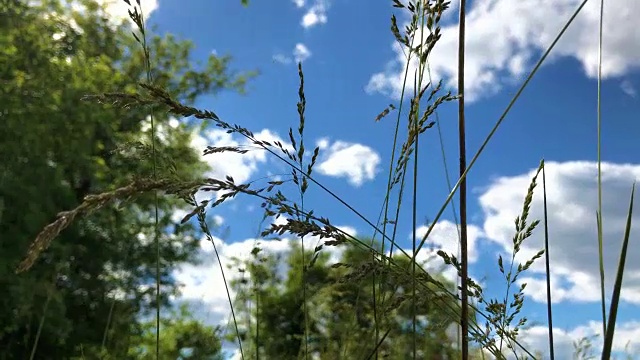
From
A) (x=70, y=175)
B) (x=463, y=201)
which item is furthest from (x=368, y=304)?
(x=70, y=175)

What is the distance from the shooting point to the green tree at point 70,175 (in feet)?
40.1

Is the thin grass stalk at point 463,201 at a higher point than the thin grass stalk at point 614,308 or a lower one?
higher

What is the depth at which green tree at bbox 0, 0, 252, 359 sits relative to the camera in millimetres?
12227

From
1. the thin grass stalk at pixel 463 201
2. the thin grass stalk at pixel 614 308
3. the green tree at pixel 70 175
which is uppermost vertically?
the green tree at pixel 70 175

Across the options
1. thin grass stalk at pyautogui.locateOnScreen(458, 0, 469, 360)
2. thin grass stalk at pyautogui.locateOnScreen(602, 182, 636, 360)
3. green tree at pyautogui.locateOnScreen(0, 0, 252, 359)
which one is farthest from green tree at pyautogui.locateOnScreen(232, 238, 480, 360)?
green tree at pyautogui.locateOnScreen(0, 0, 252, 359)

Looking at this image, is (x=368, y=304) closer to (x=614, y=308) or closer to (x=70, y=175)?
(x=614, y=308)

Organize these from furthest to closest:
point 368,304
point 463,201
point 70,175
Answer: point 70,175, point 368,304, point 463,201

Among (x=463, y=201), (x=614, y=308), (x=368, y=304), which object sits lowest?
(x=614, y=308)

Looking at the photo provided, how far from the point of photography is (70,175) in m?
15.0

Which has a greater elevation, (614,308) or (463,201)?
(463,201)

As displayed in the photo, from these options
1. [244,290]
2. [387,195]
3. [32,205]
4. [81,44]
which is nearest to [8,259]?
[32,205]

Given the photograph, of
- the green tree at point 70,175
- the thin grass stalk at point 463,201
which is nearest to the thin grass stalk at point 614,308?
the thin grass stalk at point 463,201

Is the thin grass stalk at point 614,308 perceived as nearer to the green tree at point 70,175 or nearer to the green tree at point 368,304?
the green tree at point 368,304

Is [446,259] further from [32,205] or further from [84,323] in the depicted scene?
[84,323]
